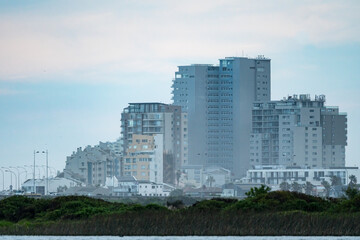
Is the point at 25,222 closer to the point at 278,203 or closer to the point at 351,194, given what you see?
the point at 278,203

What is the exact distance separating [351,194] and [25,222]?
24708 mm

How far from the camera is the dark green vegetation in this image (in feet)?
213

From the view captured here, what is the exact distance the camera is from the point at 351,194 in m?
82.6

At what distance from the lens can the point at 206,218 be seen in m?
67.8

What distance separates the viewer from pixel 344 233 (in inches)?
2514

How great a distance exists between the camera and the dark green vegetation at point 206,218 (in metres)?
65.0

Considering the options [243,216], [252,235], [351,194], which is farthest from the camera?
[351,194]

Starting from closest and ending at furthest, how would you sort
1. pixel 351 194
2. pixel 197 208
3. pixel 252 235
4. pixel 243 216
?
pixel 252 235
pixel 243 216
pixel 197 208
pixel 351 194

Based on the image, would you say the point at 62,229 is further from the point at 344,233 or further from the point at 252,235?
the point at 344,233

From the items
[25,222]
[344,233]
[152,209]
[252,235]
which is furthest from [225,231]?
[25,222]

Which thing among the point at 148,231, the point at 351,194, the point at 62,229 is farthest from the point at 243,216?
the point at 351,194

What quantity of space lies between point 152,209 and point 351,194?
16917 millimetres

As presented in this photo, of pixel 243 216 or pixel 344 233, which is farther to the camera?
pixel 243 216

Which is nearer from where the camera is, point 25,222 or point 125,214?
point 125,214
